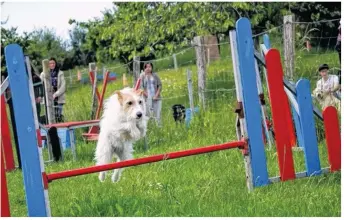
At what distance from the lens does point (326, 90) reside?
9953mm

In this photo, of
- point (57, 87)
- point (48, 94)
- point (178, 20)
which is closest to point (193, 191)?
point (48, 94)

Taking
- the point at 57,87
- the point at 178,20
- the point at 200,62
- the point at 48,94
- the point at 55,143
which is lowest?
the point at 55,143

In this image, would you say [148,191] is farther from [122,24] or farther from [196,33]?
[122,24]

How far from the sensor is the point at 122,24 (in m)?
19.7

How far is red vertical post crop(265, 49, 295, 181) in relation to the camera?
6.29 metres

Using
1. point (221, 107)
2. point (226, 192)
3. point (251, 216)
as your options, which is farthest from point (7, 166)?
point (251, 216)

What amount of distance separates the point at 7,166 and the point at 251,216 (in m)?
5.57

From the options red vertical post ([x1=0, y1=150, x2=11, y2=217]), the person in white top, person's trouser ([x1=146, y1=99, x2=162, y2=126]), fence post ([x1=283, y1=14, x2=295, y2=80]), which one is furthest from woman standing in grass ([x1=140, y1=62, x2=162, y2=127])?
red vertical post ([x1=0, y1=150, x2=11, y2=217])

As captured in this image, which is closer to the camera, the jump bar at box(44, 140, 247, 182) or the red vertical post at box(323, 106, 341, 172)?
the jump bar at box(44, 140, 247, 182)

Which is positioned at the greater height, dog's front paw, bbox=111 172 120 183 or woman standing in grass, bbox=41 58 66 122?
woman standing in grass, bbox=41 58 66 122

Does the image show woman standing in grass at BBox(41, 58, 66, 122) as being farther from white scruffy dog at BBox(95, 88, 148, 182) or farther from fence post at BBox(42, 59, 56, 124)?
white scruffy dog at BBox(95, 88, 148, 182)

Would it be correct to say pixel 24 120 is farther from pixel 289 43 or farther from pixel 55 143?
pixel 289 43

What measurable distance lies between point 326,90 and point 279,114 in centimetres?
386

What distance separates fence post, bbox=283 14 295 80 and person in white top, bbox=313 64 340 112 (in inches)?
43.5
